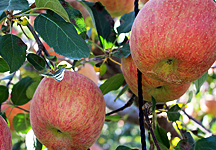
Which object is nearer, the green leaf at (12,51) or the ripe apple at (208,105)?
the green leaf at (12,51)

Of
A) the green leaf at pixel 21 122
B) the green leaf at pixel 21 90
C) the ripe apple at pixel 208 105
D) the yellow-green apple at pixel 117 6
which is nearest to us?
the green leaf at pixel 21 90

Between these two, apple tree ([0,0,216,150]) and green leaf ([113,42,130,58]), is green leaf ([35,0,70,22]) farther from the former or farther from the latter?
green leaf ([113,42,130,58])

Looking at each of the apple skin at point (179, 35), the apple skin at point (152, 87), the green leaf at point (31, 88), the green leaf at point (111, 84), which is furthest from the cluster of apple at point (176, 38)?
the green leaf at point (31, 88)

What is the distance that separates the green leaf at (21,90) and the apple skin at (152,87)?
42cm

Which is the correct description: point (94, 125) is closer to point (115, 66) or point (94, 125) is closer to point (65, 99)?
point (65, 99)

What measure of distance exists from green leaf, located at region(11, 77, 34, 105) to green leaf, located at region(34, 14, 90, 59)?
348mm

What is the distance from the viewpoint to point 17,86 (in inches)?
39.0

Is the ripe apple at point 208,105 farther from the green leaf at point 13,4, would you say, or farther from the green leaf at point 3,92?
the green leaf at point 13,4

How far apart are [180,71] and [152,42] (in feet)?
0.36

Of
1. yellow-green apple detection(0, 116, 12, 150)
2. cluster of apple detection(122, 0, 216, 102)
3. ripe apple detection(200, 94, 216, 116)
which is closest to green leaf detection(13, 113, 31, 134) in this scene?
yellow-green apple detection(0, 116, 12, 150)

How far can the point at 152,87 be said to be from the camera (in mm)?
770

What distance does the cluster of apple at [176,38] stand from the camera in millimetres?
532

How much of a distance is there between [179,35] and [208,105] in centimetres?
226

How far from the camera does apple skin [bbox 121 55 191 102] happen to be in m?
0.75
